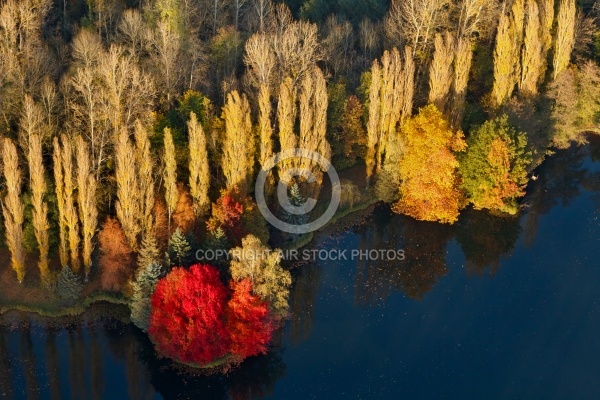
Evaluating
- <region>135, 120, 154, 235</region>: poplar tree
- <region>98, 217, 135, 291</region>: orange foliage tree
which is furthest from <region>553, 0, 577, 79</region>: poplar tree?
<region>98, 217, 135, 291</region>: orange foliage tree

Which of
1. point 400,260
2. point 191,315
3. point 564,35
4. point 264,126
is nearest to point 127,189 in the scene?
point 191,315

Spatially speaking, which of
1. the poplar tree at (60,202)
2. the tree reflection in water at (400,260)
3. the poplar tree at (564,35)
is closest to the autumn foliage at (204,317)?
the poplar tree at (60,202)

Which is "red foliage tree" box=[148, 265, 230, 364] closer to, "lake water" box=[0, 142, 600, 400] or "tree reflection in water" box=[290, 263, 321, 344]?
"lake water" box=[0, 142, 600, 400]

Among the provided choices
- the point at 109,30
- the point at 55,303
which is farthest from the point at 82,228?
the point at 109,30

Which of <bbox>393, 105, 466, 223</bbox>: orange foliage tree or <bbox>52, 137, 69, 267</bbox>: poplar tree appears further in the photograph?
<bbox>393, 105, 466, 223</bbox>: orange foliage tree

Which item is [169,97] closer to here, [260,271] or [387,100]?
[387,100]

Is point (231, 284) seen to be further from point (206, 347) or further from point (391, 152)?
point (391, 152)
